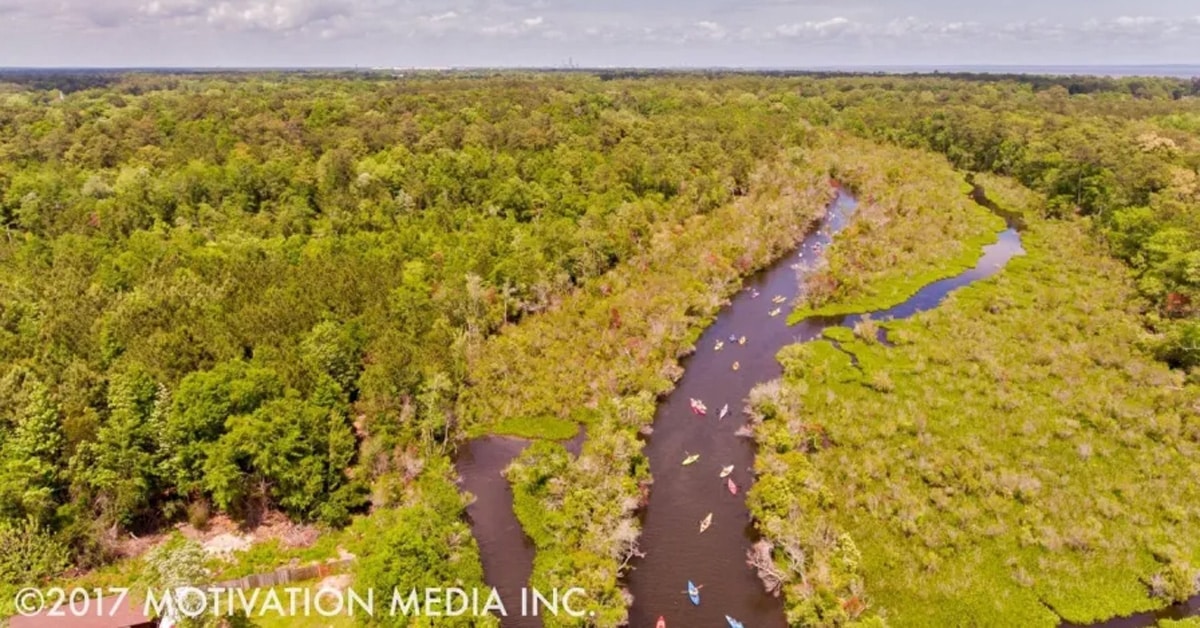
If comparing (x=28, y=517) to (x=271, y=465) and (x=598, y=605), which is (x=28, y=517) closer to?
(x=271, y=465)

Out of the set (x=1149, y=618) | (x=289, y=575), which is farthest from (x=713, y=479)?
(x=289, y=575)

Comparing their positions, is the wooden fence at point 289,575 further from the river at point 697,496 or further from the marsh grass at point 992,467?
the marsh grass at point 992,467

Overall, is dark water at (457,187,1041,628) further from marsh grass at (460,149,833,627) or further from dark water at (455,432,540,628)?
marsh grass at (460,149,833,627)

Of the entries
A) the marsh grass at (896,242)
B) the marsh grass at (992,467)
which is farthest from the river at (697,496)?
the marsh grass at (896,242)

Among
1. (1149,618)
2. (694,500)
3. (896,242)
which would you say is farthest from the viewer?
(896,242)

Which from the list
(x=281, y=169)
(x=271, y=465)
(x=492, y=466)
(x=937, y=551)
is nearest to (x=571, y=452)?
(x=492, y=466)

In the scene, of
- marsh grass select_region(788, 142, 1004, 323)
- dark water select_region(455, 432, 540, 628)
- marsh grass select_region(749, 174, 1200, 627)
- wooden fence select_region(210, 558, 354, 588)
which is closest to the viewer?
wooden fence select_region(210, 558, 354, 588)

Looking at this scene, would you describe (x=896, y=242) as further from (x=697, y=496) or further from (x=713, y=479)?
(x=697, y=496)

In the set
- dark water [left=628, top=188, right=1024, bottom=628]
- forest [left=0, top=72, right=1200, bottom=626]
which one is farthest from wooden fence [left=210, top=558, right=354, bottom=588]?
dark water [left=628, top=188, right=1024, bottom=628]

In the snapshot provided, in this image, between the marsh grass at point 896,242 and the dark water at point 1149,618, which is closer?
the dark water at point 1149,618
